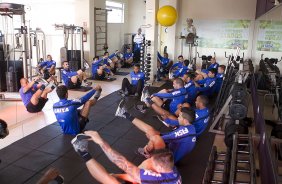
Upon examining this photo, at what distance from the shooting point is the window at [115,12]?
12.7 m

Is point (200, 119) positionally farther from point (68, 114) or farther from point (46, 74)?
point (46, 74)

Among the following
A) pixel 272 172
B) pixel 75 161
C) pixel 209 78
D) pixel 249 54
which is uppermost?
pixel 249 54

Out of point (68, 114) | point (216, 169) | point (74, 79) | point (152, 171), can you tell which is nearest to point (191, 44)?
point (74, 79)

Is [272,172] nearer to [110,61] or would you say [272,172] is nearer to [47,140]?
[47,140]

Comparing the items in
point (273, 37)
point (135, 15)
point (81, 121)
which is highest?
point (135, 15)

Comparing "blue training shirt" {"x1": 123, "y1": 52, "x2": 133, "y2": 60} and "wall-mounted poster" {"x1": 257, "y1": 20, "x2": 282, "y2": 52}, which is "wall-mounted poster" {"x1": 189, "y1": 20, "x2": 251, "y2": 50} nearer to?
"wall-mounted poster" {"x1": 257, "y1": 20, "x2": 282, "y2": 52}

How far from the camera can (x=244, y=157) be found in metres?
3.90

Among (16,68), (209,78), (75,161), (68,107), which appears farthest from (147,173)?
(16,68)

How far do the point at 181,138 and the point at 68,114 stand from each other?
2.03 metres

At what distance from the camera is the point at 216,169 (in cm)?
365

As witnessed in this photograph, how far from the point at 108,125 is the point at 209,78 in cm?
296

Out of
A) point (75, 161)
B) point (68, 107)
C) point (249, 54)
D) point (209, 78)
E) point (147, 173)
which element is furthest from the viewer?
point (249, 54)

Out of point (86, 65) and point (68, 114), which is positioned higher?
point (86, 65)

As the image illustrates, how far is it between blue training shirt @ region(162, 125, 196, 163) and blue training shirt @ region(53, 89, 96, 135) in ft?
5.90
